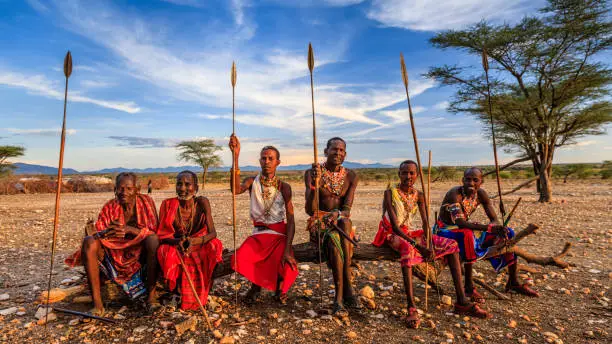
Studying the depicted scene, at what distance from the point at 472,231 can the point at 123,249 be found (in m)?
4.21

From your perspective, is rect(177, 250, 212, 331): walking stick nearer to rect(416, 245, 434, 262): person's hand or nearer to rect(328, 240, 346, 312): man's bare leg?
rect(328, 240, 346, 312): man's bare leg

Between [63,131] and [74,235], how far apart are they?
600cm

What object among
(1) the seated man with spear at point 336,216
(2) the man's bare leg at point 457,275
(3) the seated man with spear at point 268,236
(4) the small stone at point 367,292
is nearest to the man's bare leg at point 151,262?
(3) the seated man with spear at point 268,236

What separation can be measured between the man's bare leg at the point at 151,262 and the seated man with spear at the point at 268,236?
875 millimetres

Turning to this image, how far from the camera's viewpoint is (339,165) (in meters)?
4.96

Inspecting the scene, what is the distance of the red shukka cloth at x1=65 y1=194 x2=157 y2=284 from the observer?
419cm

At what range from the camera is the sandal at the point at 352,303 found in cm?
425

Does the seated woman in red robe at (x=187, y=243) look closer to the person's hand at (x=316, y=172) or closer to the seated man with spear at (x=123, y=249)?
the seated man with spear at (x=123, y=249)

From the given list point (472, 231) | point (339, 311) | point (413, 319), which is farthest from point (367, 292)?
point (472, 231)

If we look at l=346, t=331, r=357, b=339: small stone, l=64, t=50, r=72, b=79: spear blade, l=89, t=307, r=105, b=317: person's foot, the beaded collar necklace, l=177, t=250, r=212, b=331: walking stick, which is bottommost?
l=346, t=331, r=357, b=339: small stone

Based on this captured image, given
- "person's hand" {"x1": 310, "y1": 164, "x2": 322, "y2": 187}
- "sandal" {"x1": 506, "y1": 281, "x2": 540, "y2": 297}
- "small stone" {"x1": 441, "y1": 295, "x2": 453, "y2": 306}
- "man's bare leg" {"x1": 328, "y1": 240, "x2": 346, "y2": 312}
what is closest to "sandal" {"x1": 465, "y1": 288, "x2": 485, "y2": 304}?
"small stone" {"x1": 441, "y1": 295, "x2": 453, "y2": 306}

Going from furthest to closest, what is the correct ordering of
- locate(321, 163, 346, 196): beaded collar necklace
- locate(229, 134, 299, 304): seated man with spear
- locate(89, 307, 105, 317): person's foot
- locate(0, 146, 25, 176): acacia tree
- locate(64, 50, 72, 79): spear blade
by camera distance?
locate(0, 146, 25, 176): acacia tree → locate(321, 163, 346, 196): beaded collar necklace → locate(229, 134, 299, 304): seated man with spear → locate(64, 50, 72, 79): spear blade → locate(89, 307, 105, 317): person's foot

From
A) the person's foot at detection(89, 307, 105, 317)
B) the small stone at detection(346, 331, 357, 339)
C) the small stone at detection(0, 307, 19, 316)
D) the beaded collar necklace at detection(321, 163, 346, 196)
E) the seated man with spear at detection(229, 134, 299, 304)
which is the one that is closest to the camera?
the small stone at detection(346, 331, 357, 339)

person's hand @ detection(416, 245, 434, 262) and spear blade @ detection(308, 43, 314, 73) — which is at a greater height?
spear blade @ detection(308, 43, 314, 73)
